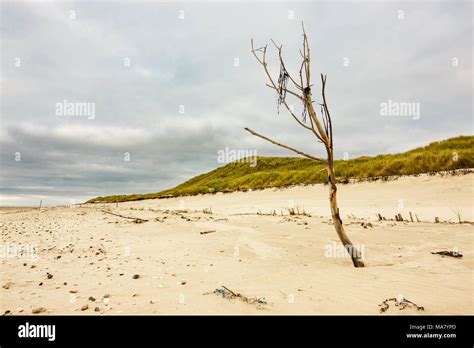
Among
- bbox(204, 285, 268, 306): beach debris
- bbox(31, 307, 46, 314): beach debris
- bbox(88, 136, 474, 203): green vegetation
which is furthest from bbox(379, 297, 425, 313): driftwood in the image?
bbox(88, 136, 474, 203): green vegetation

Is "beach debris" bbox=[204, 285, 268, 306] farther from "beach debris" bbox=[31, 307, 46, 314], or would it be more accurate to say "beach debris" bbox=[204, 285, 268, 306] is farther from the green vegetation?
the green vegetation

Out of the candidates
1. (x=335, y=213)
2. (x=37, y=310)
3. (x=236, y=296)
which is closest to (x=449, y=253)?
(x=335, y=213)

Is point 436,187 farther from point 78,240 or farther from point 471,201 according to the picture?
point 78,240

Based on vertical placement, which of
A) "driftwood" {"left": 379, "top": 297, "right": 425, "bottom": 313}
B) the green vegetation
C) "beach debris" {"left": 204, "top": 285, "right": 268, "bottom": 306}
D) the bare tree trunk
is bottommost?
"driftwood" {"left": 379, "top": 297, "right": 425, "bottom": 313}

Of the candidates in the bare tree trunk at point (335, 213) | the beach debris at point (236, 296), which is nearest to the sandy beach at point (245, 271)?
the beach debris at point (236, 296)

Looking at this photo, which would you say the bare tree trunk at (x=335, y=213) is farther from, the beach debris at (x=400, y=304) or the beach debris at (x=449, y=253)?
the beach debris at (x=449, y=253)

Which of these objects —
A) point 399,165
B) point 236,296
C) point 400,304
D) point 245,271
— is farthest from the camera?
point 399,165

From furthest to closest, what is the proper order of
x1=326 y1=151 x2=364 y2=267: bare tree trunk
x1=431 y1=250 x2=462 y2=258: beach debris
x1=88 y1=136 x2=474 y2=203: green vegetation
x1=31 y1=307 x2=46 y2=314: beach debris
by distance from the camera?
x1=88 y1=136 x2=474 y2=203: green vegetation < x1=431 y1=250 x2=462 y2=258: beach debris < x1=326 y1=151 x2=364 y2=267: bare tree trunk < x1=31 y1=307 x2=46 y2=314: beach debris

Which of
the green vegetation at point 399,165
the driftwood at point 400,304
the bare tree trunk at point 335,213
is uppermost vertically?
the green vegetation at point 399,165

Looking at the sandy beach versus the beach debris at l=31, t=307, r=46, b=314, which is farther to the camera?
the sandy beach

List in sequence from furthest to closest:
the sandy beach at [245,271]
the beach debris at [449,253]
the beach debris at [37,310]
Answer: the beach debris at [449,253] → the sandy beach at [245,271] → the beach debris at [37,310]

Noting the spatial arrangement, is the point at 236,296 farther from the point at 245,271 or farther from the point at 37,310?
the point at 37,310

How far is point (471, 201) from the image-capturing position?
13.7m
